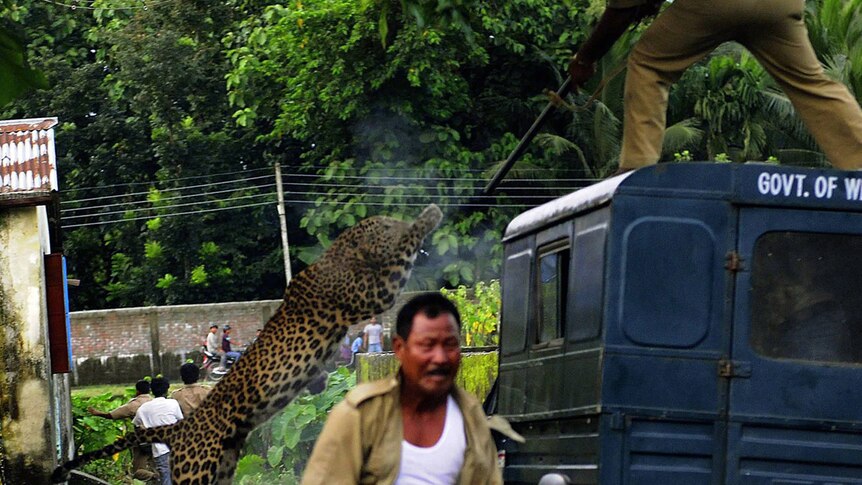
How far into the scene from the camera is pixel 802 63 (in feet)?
22.1

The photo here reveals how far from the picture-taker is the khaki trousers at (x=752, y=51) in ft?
21.6

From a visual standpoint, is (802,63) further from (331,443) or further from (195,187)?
(195,187)

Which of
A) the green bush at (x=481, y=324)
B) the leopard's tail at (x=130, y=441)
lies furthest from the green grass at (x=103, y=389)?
the leopard's tail at (x=130, y=441)

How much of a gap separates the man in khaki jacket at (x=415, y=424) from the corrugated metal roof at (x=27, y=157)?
1090 cm

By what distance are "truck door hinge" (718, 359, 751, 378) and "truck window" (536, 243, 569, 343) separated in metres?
1.13

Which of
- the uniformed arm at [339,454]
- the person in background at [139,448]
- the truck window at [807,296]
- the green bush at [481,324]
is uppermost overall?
the truck window at [807,296]

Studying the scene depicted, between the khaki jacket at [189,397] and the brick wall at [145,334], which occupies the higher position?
the khaki jacket at [189,397]

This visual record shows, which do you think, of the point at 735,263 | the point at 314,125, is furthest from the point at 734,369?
the point at 314,125

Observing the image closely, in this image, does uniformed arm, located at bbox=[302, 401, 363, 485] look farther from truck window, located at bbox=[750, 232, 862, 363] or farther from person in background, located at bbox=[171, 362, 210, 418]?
person in background, located at bbox=[171, 362, 210, 418]

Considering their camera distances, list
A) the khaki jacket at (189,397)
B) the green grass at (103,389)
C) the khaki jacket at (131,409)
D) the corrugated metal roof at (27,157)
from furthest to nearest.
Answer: the green grass at (103,389) → the corrugated metal roof at (27,157) → the khaki jacket at (131,409) → the khaki jacket at (189,397)

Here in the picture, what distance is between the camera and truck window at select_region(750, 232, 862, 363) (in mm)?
6133

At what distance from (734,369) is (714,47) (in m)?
1.66

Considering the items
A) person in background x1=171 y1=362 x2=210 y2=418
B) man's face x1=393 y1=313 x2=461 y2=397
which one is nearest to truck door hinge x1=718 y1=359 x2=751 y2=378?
man's face x1=393 y1=313 x2=461 y2=397

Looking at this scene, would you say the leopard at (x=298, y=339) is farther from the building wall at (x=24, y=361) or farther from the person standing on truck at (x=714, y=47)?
the person standing on truck at (x=714, y=47)
